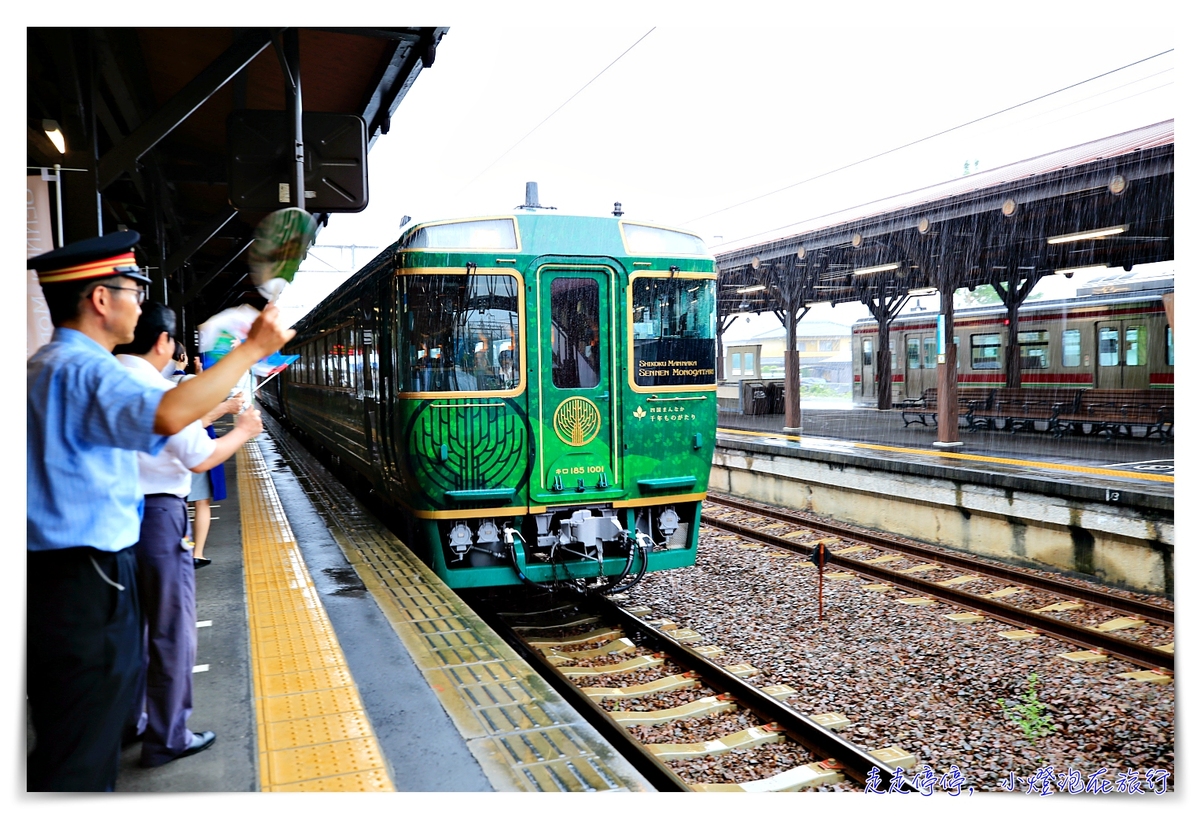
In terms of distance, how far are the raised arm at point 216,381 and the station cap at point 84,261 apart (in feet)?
1.49

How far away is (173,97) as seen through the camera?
427 centimetres

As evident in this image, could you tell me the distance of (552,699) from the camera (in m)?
3.39

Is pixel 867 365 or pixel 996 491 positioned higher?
pixel 867 365

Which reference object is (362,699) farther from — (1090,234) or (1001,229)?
(1090,234)

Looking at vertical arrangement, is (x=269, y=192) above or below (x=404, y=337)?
above

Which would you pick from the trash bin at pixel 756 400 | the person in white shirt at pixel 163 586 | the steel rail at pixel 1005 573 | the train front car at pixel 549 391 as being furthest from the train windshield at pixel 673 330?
the trash bin at pixel 756 400

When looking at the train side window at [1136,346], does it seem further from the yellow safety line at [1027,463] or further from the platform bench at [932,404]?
the yellow safety line at [1027,463]

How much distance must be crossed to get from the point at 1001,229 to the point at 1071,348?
6479 mm

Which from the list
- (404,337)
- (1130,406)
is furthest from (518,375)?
(1130,406)

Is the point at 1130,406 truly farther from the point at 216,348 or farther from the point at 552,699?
the point at 216,348

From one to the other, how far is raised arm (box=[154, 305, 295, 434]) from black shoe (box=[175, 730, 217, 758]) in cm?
146

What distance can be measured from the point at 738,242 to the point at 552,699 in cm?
1196

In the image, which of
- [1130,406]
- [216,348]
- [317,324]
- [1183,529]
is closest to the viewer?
[216,348]

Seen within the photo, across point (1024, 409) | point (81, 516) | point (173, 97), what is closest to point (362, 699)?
point (81, 516)
